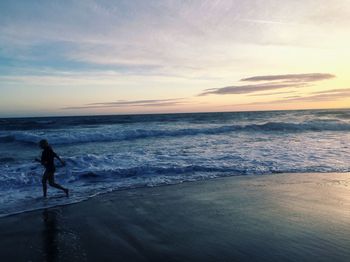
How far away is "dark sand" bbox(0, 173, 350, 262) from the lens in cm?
494

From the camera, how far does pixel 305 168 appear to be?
11.9 m

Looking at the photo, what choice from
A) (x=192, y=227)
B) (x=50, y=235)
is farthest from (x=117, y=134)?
(x=192, y=227)

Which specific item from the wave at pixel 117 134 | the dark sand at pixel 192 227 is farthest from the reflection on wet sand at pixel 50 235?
the wave at pixel 117 134

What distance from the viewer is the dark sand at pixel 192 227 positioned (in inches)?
195

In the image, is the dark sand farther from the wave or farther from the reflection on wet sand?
the wave

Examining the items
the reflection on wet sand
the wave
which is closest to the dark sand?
the reflection on wet sand

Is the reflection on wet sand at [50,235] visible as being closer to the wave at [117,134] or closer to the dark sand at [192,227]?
the dark sand at [192,227]

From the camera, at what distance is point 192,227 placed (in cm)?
605

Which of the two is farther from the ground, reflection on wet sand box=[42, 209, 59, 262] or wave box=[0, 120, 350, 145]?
reflection on wet sand box=[42, 209, 59, 262]

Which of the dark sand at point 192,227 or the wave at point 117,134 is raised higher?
the dark sand at point 192,227

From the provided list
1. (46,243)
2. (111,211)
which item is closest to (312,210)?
(111,211)

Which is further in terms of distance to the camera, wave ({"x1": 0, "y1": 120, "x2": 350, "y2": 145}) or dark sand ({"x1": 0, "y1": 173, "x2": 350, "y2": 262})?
wave ({"x1": 0, "y1": 120, "x2": 350, "y2": 145})

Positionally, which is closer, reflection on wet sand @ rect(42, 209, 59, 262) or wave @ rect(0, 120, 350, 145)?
reflection on wet sand @ rect(42, 209, 59, 262)

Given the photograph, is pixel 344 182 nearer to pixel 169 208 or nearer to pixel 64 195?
pixel 169 208
